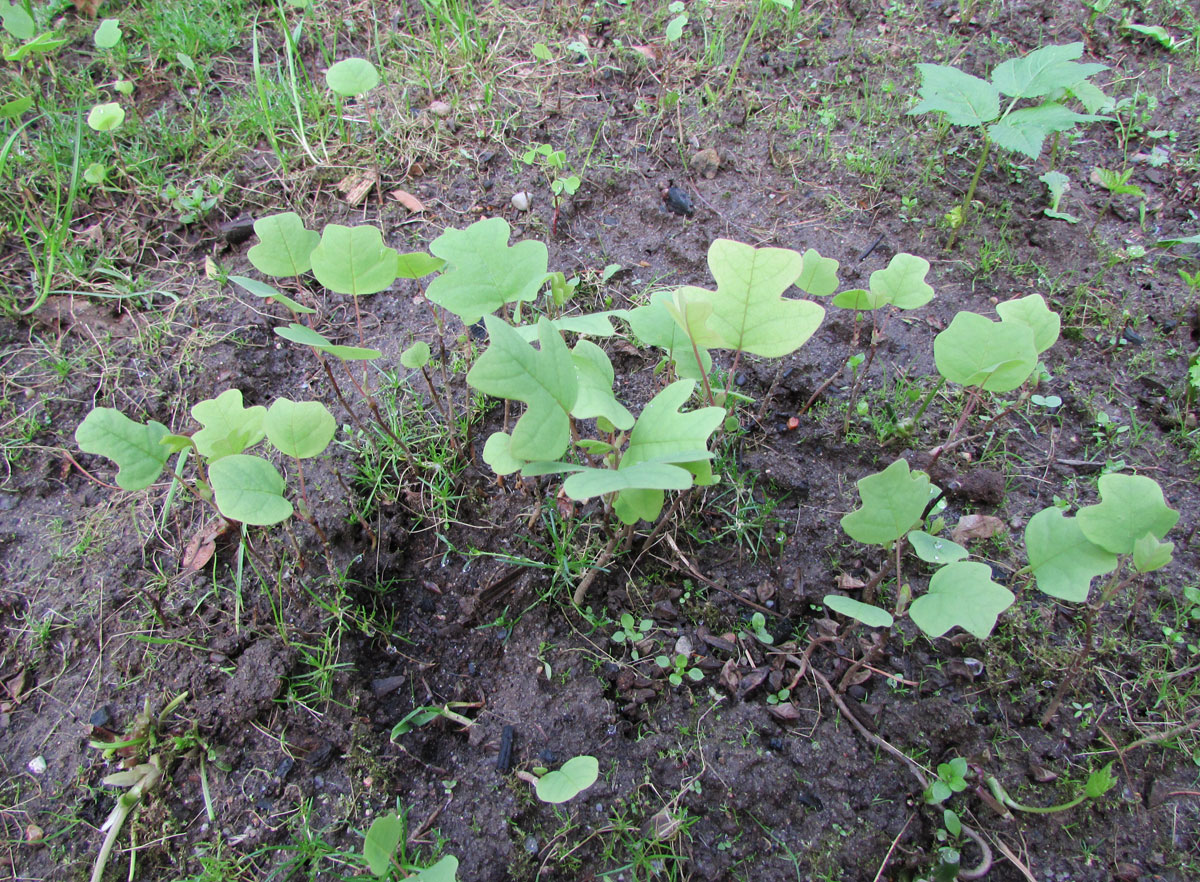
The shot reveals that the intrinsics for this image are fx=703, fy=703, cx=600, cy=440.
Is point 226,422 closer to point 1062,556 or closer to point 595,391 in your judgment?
point 595,391

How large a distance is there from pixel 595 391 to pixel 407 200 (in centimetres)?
137

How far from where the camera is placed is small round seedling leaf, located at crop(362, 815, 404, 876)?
3.98 ft

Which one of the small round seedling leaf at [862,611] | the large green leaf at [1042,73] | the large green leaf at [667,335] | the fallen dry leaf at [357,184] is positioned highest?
the large green leaf at [1042,73]

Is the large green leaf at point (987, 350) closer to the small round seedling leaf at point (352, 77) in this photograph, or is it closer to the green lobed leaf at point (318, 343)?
the green lobed leaf at point (318, 343)

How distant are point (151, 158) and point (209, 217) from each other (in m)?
0.36

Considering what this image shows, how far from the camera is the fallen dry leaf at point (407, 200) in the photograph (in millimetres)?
2381

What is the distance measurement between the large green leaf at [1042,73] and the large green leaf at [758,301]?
1.12 metres

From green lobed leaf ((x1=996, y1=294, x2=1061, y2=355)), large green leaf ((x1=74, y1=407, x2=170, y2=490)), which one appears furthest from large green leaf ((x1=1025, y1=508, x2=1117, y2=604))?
large green leaf ((x1=74, y1=407, x2=170, y2=490))

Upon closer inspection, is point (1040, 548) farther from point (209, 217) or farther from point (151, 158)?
point (151, 158)

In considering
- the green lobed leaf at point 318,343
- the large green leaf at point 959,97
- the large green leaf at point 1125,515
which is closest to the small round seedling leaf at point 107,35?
the green lobed leaf at point 318,343

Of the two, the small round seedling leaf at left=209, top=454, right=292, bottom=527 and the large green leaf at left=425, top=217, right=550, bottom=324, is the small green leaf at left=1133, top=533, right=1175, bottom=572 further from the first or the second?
the small round seedling leaf at left=209, top=454, right=292, bottom=527

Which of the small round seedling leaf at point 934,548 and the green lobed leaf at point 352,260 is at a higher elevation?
the green lobed leaf at point 352,260

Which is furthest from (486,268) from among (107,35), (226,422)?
(107,35)

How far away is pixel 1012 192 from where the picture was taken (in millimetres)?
2447
